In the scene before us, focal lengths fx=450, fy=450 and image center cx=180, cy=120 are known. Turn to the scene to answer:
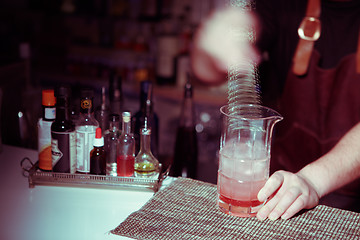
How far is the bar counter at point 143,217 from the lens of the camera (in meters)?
1.02

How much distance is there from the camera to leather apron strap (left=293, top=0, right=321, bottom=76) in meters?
1.77

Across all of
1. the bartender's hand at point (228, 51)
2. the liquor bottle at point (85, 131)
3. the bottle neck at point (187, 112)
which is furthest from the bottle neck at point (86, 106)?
the bartender's hand at point (228, 51)

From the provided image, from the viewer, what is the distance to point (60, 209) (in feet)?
3.78

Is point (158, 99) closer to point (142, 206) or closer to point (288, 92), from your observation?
point (288, 92)

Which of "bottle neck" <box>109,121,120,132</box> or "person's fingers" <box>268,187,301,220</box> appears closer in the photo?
"person's fingers" <box>268,187,301,220</box>

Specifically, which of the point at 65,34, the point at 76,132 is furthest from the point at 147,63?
the point at 76,132

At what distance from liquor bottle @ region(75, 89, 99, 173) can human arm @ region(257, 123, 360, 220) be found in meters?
0.48

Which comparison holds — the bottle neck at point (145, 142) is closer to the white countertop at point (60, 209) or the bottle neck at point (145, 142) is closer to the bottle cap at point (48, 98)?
the white countertop at point (60, 209)

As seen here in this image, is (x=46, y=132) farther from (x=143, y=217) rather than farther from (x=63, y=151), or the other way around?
(x=143, y=217)

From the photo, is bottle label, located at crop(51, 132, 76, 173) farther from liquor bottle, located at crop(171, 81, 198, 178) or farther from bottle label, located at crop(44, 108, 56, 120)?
liquor bottle, located at crop(171, 81, 198, 178)

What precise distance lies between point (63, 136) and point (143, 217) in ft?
1.06

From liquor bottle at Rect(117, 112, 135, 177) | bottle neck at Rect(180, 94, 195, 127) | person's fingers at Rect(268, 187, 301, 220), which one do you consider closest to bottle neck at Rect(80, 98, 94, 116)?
liquor bottle at Rect(117, 112, 135, 177)

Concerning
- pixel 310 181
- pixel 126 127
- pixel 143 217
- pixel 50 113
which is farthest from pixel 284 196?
pixel 50 113

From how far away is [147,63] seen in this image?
3166 millimetres
